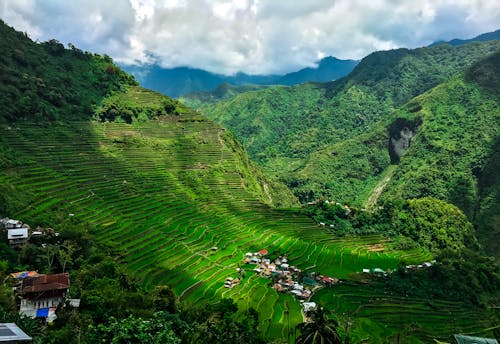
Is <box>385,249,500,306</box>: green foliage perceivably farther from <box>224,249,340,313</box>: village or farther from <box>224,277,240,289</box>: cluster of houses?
<box>224,277,240,289</box>: cluster of houses

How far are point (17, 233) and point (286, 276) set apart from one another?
2885 cm

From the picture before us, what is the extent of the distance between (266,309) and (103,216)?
2296 centimetres

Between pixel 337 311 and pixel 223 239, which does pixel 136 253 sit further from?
pixel 337 311

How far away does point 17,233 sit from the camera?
33.6 m

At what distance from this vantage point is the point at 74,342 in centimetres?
1808

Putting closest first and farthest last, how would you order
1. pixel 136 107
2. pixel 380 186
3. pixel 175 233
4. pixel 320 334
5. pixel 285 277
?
pixel 320 334, pixel 285 277, pixel 175 233, pixel 136 107, pixel 380 186

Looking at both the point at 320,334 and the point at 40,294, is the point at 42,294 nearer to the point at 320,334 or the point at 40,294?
the point at 40,294

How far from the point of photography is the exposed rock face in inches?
5221

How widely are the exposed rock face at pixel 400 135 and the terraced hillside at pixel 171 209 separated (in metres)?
80.0

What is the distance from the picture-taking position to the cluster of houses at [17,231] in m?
33.4

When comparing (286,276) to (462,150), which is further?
(462,150)

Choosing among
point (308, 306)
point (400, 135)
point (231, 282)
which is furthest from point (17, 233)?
point (400, 135)

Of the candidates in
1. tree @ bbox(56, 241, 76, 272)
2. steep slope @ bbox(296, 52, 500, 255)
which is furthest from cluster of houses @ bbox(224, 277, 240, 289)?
steep slope @ bbox(296, 52, 500, 255)

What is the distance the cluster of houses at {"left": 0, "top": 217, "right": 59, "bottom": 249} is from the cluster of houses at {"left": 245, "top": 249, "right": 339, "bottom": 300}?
2373cm
